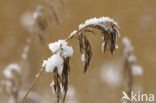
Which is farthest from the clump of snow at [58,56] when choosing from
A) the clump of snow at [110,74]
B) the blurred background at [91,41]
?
the clump of snow at [110,74]

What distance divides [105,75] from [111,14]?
1037 mm

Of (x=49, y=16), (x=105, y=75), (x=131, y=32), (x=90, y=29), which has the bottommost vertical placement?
(x=90, y=29)

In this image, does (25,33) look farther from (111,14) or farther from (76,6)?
(111,14)

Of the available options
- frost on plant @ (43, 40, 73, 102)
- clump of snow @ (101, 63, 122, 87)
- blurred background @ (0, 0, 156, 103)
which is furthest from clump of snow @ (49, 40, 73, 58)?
clump of snow @ (101, 63, 122, 87)

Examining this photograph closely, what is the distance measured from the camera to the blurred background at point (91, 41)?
4.36 metres

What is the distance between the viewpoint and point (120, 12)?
18.9 feet

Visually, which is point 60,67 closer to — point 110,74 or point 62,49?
point 62,49

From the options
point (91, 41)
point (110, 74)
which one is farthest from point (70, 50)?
point (91, 41)

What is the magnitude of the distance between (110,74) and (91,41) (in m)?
0.55

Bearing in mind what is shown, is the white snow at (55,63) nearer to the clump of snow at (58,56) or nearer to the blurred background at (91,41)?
the clump of snow at (58,56)

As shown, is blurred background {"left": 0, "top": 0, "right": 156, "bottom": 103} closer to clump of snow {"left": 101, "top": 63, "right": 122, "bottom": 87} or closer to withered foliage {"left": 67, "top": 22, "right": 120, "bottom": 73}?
clump of snow {"left": 101, "top": 63, "right": 122, "bottom": 87}

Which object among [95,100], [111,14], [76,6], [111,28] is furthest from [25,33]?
[111,28]

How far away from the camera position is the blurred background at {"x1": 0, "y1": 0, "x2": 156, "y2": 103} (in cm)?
436

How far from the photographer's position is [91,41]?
17.9 ft
